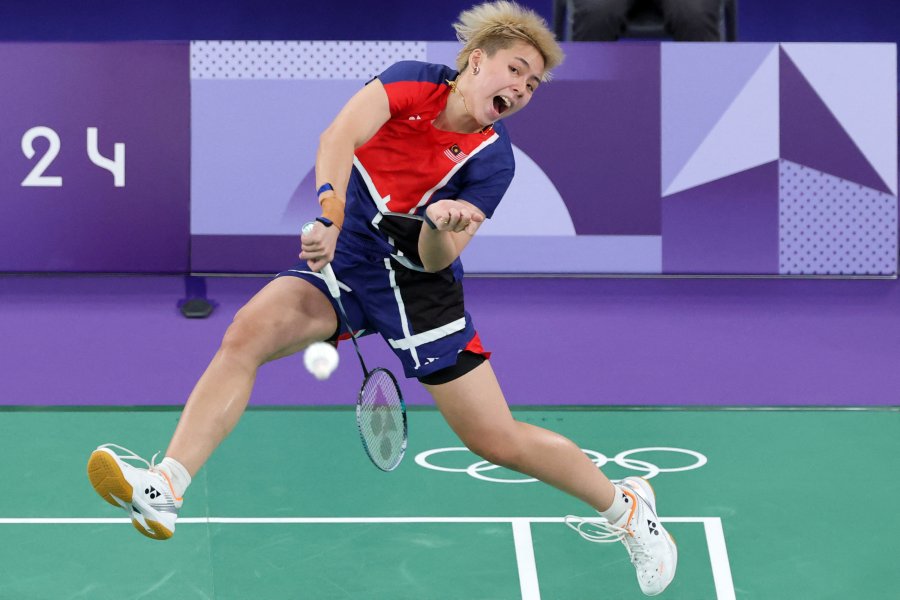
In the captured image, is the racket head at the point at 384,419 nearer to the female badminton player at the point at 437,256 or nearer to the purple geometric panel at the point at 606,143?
the female badminton player at the point at 437,256

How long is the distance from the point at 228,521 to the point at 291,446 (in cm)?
76

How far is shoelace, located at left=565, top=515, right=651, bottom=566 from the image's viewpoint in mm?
3791

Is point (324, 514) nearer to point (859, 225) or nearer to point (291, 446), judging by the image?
point (291, 446)

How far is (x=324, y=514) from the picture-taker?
4348 mm

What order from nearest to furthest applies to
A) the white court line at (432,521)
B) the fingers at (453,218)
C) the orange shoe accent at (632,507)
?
the fingers at (453,218), the orange shoe accent at (632,507), the white court line at (432,521)

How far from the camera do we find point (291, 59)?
22.5 feet

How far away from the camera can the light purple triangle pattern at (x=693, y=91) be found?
6844mm

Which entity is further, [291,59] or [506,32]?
[291,59]

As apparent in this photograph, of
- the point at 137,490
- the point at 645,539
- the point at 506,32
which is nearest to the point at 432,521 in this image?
the point at 645,539

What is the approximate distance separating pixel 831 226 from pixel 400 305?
3839 mm

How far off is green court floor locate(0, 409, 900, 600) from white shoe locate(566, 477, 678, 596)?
125mm

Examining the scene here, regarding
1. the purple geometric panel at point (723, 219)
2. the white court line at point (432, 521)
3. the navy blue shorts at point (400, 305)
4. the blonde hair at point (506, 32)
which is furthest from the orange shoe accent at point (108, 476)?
the purple geometric panel at point (723, 219)

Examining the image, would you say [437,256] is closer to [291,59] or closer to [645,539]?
[645,539]

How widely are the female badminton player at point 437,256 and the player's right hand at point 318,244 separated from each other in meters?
0.30
